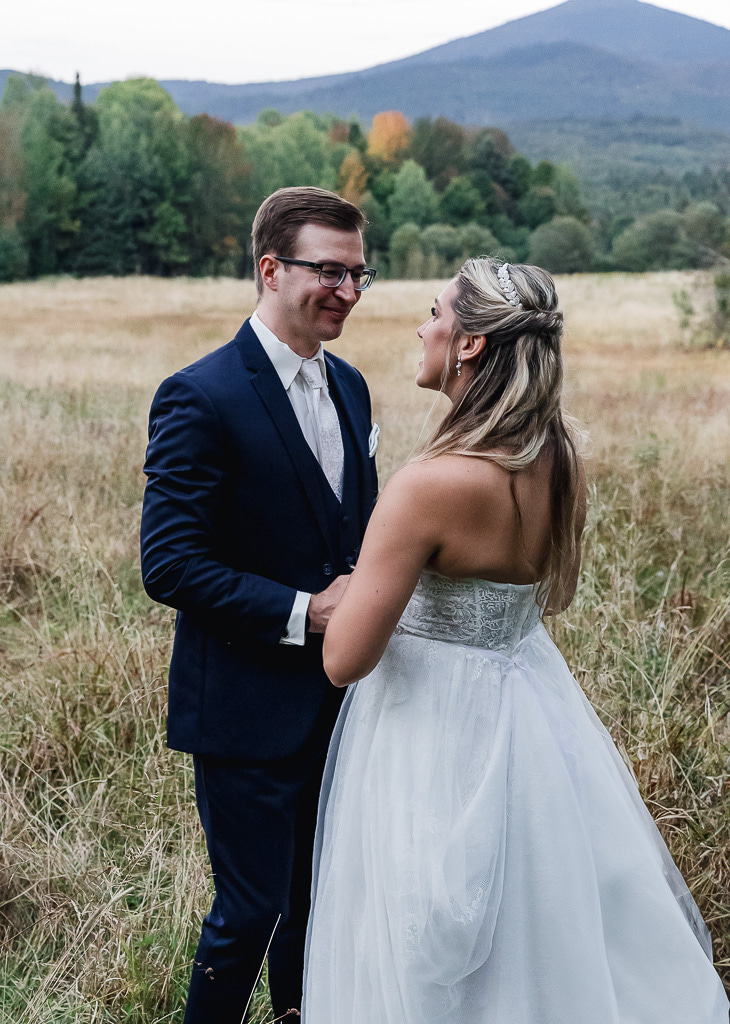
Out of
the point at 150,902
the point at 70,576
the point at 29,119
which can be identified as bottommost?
the point at 150,902

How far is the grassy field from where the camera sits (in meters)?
2.75

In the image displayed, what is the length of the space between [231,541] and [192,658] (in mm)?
307

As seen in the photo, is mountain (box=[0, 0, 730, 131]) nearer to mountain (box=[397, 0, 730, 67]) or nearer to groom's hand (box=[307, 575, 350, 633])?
mountain (box=[397, 0, 730, 67])

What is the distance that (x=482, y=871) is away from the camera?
5.87 feet

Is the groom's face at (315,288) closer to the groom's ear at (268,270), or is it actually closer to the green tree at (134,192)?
the groom's ear at (268,270)

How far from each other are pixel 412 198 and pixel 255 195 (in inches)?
255

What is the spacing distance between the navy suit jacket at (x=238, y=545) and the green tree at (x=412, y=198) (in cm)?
3444

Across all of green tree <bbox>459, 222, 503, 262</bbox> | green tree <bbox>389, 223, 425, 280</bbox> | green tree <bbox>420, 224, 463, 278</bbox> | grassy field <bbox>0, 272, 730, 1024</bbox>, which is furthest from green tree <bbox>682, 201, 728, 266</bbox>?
grassy field <bbox>0, 272, 730, 1024</bbox>

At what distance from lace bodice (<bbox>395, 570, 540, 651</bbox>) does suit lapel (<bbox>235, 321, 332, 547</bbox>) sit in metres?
0.37

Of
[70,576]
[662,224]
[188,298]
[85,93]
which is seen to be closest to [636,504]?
[70,576]

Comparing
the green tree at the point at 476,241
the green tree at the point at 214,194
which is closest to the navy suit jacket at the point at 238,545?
the green tree at the point at 214,194

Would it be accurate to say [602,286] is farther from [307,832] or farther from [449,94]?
[449,94]

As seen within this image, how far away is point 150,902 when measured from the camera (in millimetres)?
2932

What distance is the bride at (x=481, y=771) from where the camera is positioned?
175 cm
